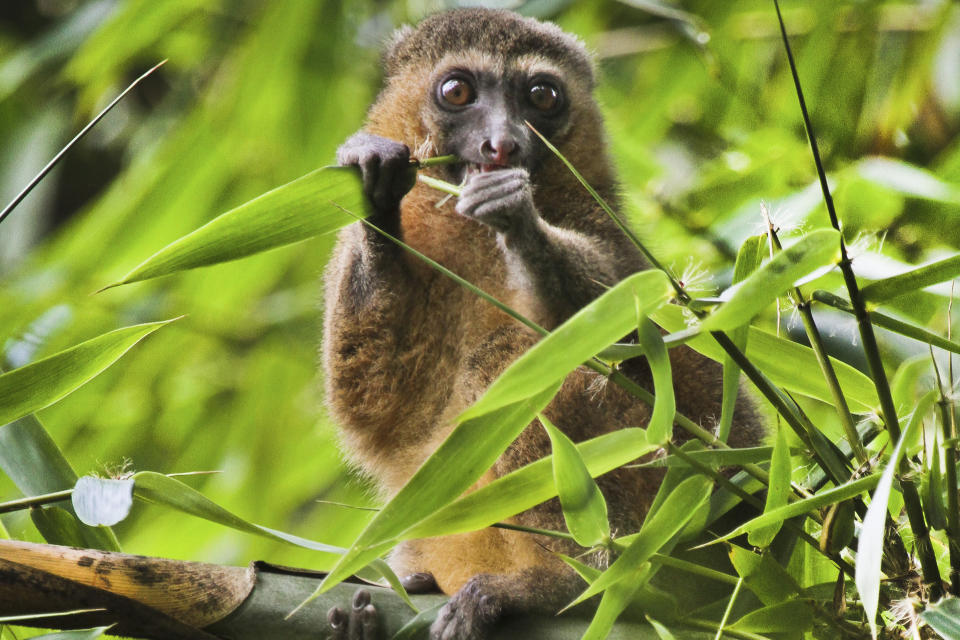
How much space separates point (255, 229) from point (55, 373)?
40cm

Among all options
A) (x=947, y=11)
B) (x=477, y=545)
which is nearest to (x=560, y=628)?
(x=477, y=545)

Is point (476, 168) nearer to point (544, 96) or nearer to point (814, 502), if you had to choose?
point (544, 96)

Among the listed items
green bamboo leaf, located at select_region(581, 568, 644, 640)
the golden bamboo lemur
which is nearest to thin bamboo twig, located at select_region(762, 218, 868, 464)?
green bamboo leaf, located at select_region(581, 568, 644, 640)

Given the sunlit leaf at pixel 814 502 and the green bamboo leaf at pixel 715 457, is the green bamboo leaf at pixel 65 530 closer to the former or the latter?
the green bamboo leaf at pixel 715 457

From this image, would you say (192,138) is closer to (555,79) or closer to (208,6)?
(208,6)

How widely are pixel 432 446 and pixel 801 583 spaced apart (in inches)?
45.8

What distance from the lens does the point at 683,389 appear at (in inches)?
107

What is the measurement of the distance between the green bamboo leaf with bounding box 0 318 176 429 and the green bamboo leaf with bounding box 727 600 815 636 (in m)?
0.97

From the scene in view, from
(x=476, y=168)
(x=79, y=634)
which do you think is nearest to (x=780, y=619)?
(x=79, y=634)

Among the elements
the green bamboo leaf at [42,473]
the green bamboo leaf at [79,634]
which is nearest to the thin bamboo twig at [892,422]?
the green bamboo leaf at [79,634]

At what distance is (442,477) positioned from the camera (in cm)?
139

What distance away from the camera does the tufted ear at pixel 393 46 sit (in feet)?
11.6

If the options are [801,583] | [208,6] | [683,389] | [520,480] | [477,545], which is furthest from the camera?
[208,6]

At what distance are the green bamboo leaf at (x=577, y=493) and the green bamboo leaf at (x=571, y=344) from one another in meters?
0.09
